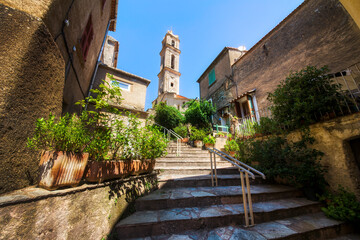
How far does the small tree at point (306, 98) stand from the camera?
9.97 ft

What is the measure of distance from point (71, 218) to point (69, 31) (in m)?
3.49

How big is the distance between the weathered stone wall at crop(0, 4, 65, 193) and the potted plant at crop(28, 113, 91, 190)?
Result: 14 cm

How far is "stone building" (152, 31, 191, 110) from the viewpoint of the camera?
2422 centimetres

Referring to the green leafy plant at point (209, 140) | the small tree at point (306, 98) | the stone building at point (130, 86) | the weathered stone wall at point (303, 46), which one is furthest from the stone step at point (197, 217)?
the weathered stone wall at point (303, 46)

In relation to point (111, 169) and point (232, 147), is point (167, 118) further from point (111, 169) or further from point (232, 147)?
point (111, 169)

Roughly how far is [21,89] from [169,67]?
27.1 metres

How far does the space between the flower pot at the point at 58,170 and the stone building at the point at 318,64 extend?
462cm

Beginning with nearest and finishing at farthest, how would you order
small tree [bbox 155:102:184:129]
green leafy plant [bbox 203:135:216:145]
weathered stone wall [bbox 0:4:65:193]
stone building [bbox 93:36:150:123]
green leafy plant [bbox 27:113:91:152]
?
weathered stone wall [bbox 0:4:65:193] → green leafy plant [bbox 27:113:91:152] → green leafy plant [bbox 203:135:216:145] → stone building [bbox 93:36:150:123] → small tree [bbox 155:102:184:129]

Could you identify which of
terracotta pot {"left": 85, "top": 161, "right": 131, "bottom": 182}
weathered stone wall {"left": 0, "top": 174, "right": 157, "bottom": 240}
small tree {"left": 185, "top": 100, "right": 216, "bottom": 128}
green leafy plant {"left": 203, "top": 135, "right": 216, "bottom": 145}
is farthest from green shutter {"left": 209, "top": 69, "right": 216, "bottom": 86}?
weathered stone wall {"left": 0, "top": 174, "right": 157, "bottom": 240}

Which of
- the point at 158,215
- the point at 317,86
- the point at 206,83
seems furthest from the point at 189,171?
the point at 206,83

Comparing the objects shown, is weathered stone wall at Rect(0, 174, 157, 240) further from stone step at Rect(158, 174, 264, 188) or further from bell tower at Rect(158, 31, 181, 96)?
bell tower at Rect(158, 31, 181, 96)

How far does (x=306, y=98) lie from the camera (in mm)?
3250

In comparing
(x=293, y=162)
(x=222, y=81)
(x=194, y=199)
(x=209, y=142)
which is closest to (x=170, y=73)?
(x=222, y=81)

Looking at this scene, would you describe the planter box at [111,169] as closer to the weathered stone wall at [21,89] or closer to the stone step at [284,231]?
the weathered stone wall at [21,89]
